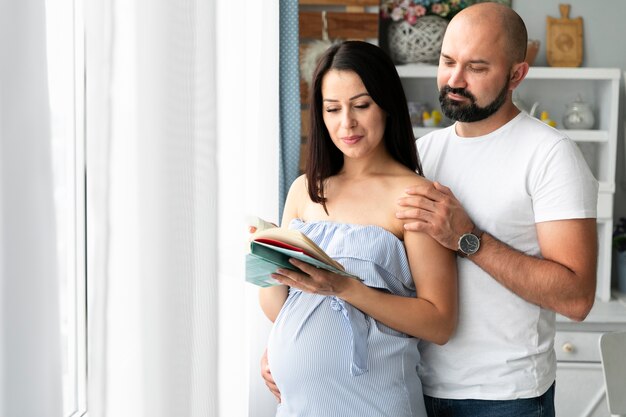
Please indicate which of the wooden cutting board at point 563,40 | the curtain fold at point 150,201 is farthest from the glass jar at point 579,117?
the curtain fold at point 150,201

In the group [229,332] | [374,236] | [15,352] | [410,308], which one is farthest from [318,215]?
[15,352]

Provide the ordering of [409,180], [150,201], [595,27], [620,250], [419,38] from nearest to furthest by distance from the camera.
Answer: [150,201], [409,180], [419,38], [620,250], [595,27]

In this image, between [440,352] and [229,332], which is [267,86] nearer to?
[440,352]

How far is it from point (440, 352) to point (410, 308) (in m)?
0.17

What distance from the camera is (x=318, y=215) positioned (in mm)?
1650

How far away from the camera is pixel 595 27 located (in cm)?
366

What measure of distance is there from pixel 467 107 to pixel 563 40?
7.33 ft

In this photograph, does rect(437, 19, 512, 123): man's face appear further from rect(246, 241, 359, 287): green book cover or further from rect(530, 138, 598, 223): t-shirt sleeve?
A: rect(246, 241, 359, 287): green book cover

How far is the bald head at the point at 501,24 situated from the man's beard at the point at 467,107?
0.08m

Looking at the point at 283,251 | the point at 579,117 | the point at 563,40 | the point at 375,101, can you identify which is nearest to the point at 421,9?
the point at 563,40

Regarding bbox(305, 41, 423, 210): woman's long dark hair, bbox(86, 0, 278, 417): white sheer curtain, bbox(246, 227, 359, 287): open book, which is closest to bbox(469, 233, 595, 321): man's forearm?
bbox(305, 41, 423, 210): woman's long dark hair

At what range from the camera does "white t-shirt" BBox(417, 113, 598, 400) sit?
155 cm

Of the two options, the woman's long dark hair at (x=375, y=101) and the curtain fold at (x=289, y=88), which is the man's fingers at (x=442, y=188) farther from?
the curtain fold at (x=289, y=88)

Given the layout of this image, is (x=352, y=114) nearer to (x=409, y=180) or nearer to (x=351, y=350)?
(x=409, y=180)
